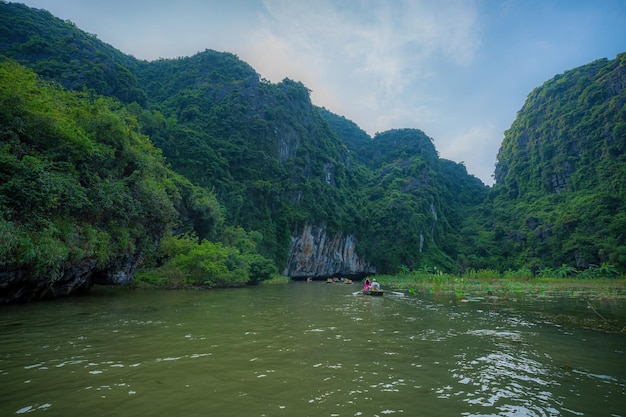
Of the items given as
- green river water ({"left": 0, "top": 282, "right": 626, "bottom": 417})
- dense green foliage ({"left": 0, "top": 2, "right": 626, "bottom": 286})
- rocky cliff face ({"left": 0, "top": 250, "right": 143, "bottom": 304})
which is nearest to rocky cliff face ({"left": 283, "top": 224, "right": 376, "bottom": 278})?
dense green foliage ({"left": 0, "top": 2, "right": 626, "bottom": 286})

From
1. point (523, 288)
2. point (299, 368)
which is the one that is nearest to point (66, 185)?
point (299, 368)

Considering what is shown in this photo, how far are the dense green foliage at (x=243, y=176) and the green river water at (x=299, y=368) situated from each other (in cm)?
602

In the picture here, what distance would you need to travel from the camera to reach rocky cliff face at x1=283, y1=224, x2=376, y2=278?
50.9 meters

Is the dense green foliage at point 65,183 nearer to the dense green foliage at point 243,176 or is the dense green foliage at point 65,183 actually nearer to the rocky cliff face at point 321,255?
the dense green foliage at point 243,176

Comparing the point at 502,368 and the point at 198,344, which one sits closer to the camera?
the point at 502,368

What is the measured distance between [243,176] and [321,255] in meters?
17.7

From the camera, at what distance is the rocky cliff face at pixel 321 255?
50.9 m

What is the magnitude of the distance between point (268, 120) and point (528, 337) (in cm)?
5241

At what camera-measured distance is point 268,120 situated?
5616 cm

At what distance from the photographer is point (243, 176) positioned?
48188 millimetres

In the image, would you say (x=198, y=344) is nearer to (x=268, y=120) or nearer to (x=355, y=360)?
(x=355, y=360)

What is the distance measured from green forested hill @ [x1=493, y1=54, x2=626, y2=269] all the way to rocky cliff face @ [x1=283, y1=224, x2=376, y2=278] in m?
28.8

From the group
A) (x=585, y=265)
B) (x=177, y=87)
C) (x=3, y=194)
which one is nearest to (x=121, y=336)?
(x=3, y=194)

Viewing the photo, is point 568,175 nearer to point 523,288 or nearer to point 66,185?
point 523,288
